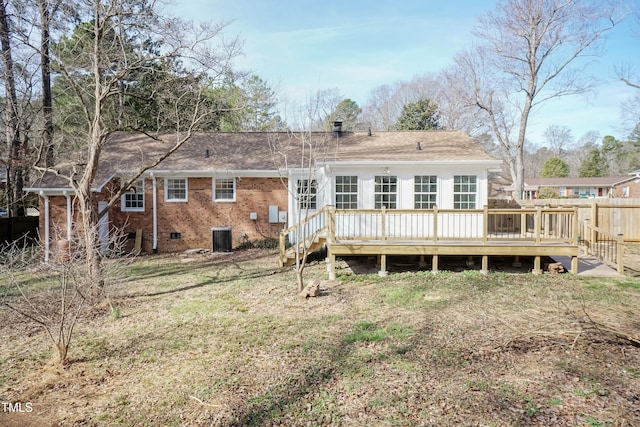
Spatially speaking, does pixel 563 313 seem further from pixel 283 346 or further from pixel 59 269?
pixel 59 269

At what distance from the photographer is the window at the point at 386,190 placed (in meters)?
12.1

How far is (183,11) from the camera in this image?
952 cm

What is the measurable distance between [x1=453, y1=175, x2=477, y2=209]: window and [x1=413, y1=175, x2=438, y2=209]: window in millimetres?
597

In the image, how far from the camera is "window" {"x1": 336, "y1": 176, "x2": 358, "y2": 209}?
12.2m

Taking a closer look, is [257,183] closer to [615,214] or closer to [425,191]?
[425,191]

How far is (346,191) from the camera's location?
1218 centimetres

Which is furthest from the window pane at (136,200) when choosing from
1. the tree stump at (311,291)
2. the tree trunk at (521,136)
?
the tree trunk at (521,136)

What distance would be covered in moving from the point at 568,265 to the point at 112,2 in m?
12.1

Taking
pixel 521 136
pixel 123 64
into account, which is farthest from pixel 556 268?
pixel 521 136

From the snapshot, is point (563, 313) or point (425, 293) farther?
point (425, 293)

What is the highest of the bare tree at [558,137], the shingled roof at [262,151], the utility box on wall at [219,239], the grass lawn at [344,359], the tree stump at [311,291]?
the bare tree at [558,137]

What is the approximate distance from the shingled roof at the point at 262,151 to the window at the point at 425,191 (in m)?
0.60

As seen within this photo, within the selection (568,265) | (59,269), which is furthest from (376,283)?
(59,269)

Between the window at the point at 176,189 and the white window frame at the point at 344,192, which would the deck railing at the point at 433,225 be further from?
the window at the point at 176,189
